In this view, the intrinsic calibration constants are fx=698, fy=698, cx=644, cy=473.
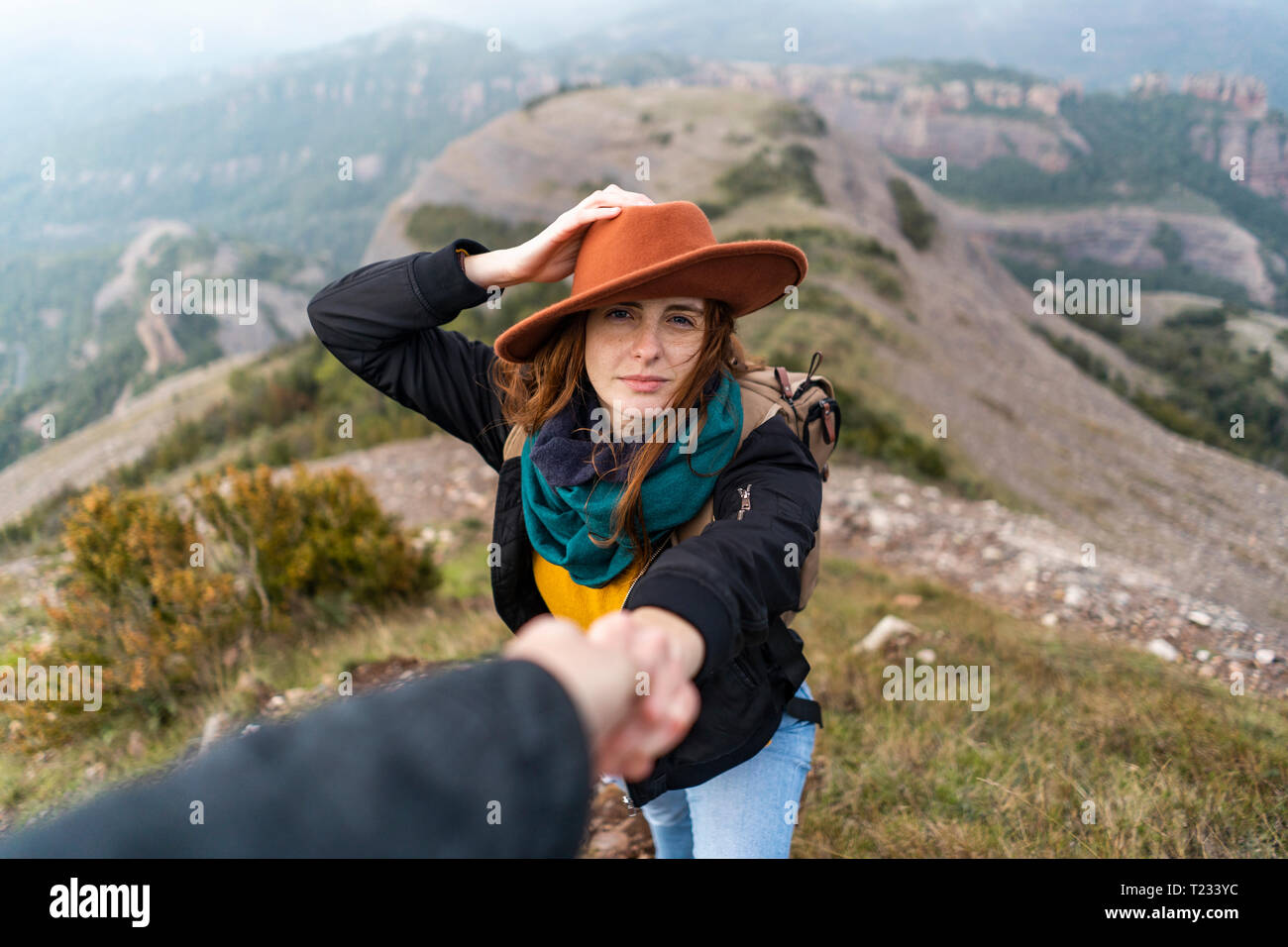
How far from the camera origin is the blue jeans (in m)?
1.78

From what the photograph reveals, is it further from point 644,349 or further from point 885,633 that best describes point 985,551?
point 644,349

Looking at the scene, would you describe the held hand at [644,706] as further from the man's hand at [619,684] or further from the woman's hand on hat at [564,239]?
the woman's hand on hat at [564,239]

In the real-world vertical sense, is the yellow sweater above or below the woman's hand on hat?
below

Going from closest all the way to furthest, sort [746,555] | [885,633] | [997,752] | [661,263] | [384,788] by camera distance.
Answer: [384,788] < [746,555] < [661,263] < [997,752] < [885,633]

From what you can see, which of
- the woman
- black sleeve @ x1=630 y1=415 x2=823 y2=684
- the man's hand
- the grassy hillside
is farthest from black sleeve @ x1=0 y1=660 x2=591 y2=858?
the grassy hillside

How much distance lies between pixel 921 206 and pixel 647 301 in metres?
43.1

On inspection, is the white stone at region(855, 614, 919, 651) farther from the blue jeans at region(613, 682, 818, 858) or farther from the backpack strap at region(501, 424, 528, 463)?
the backpack strap at region(501, 424, 528, 463)

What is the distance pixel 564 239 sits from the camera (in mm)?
1883

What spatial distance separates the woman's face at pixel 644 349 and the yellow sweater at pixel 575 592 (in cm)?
41

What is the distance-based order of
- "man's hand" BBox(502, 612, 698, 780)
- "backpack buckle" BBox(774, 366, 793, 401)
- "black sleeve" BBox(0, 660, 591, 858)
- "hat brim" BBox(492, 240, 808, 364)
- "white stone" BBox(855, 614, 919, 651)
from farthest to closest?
"white stone" BBox(855, 614, 919, 651)
"backpack buckle" BBox(774, 366, 793, 401)
"hat brim" BBox(492, 240, 808, 364)
"man's hand" BBox(502, 612, 698, 780)
"black sleeve" BBox(0, 660, 591, 858)

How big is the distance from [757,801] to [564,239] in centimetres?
157

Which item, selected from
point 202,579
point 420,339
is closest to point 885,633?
point 420,339

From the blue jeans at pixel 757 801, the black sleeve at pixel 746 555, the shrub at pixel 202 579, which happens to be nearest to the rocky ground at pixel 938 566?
the shrub at pixel 202 579

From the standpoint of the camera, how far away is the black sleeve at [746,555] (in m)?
1.08
